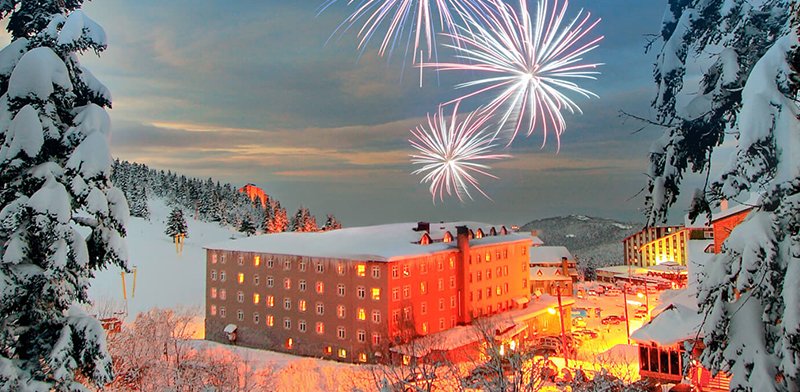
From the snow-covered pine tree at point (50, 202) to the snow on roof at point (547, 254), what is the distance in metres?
86.3

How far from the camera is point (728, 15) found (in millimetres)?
7102

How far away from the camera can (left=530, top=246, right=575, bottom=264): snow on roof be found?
90188 millimetres

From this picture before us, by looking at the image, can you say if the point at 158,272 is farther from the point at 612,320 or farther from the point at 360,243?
the point at 612,320

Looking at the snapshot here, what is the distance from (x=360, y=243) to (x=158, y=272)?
199ft

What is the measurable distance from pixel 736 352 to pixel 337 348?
40045 mm

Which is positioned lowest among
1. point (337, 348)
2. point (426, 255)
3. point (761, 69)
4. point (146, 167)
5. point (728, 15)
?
point (337, 348)

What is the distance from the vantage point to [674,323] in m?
19.1

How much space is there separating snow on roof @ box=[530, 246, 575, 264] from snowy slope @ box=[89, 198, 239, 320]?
53.8 m

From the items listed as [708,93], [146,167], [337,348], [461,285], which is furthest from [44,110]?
[146,167]

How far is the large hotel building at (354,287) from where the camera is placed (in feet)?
141

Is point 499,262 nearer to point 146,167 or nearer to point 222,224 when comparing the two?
point 222,224

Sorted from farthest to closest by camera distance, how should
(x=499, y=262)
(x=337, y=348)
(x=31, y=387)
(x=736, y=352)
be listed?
(x=499, y=262) < (x=337, y=348) < (x=31, y=387) < (x=736, y=352)

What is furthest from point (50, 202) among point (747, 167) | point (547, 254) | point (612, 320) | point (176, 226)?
point (176, 226)

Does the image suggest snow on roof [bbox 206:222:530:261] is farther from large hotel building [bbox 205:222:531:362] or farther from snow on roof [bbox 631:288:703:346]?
snow on roof [bbox 631:288:703:346]
